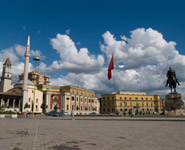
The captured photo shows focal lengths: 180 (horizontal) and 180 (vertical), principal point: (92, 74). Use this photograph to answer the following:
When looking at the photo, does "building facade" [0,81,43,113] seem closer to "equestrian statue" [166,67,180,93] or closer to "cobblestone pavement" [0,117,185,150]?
"equestrian statue" [166,67,180,93]

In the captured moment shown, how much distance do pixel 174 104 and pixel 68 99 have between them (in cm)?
5351

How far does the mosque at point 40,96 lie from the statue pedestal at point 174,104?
39758 millimetres

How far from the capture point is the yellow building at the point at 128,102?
104500 mm

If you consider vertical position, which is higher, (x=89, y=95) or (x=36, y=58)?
(x=36, y=58)

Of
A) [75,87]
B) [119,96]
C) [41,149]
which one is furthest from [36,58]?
[119,96]

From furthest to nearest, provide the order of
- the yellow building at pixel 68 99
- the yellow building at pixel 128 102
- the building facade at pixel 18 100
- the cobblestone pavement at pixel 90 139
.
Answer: the yellow building at pixel 128 102 < the yellow building at pixel 68 99 < the building facade at pixel 18 100 < the cobblestone pavement at pixel 90 139

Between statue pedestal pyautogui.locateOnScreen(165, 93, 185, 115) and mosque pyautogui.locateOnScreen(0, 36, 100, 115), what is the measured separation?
130 feet

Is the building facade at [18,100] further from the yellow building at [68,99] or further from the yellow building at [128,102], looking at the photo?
the yellow building at [128,102]

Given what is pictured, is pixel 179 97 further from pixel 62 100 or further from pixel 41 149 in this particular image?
pixel 62 100

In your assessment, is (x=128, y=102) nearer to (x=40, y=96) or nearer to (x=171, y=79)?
(x=40, y=96)

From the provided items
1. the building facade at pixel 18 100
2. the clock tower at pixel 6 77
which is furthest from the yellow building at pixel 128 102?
the clock tower at pixel 6 77

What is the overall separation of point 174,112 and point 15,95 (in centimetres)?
5473

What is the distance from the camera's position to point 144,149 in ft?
23.5

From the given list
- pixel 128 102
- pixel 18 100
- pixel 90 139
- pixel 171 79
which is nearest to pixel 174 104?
pixel 171 79
